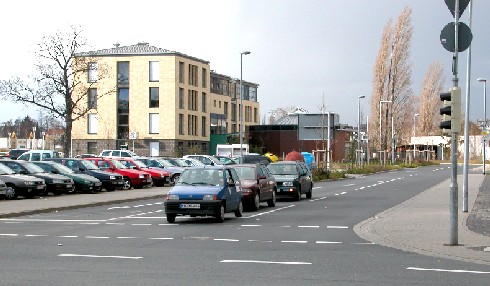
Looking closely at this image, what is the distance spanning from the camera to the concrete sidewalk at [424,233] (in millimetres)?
15055

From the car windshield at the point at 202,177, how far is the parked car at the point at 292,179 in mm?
9144

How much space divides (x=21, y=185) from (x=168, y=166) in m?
19.1

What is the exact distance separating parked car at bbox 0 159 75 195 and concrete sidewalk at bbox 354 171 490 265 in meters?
15.5

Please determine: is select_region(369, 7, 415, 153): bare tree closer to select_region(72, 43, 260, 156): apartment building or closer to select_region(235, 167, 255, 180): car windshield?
select_region(72, 43, 260, 156): apartment building

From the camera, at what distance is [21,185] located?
32.1 meters

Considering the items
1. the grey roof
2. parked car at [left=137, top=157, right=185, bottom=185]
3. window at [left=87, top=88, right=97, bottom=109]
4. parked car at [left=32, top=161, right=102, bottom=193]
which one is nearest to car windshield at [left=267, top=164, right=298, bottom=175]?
parked car at [left=32, top=161, right=102, bottom=193]

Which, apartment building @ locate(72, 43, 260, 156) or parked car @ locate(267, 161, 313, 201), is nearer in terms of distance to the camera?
parked car @ locate(267, 161, 313, 201)

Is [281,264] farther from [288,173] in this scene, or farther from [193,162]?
[193,162]

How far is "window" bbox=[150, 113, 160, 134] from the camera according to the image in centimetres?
8656

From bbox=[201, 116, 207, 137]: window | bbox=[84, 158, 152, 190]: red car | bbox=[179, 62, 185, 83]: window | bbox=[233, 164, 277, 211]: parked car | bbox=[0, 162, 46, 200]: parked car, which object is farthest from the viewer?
bbox=[201, 116, 207, 137]: window

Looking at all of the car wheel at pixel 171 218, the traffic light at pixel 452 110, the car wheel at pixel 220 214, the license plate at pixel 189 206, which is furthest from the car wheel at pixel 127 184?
the traffic light at pixel 452 110

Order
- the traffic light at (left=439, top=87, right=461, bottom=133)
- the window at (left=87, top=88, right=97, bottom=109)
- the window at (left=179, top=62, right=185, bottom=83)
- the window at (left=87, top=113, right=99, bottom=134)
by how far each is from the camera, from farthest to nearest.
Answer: the window at (left=87, top=113, right=99, bottom=134) → the window at (left=179, top=62, right=185, bottom=83) → the window at (left=87, top=88, right=97, bottom=109) → the traffic light at (left=439, top=87, right=461, bottom=133)

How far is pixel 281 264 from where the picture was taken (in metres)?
13.0

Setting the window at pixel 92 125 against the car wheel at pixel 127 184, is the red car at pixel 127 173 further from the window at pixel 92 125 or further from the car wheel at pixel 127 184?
the window at pixel 92 125
